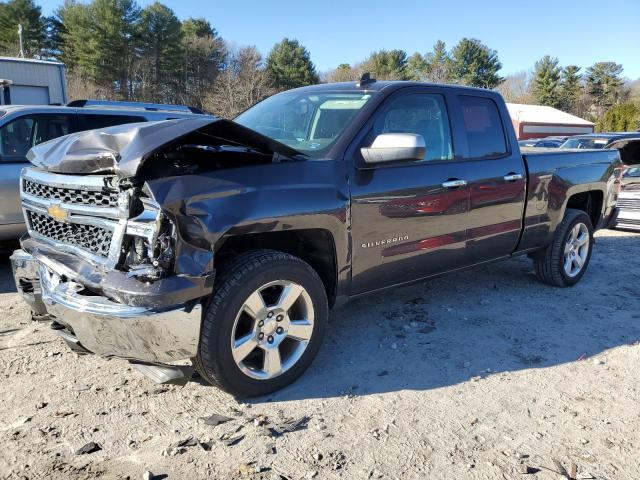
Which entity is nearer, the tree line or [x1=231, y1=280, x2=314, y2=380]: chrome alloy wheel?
[x1=231, y1=280, x2=314, y2=380]: chrome alloy wheel

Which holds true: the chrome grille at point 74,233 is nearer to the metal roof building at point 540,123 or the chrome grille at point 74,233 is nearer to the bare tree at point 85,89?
the bare tree at point 85,89

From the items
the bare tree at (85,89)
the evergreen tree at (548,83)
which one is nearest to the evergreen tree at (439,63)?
the evergreen tree at (548,83)

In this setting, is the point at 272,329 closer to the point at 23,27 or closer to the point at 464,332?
the point at 464,332

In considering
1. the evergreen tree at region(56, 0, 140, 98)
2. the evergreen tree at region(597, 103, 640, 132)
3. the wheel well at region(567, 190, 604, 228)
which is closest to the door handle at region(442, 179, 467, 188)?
the wheel well at region(567, 190, 604, 228)

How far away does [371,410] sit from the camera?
2926 millimetres

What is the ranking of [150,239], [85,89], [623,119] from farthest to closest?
[623,119], [85,89], [150,239]

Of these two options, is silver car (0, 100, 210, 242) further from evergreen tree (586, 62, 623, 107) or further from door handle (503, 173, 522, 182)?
evergreen tree (586, 62, 623, 107)

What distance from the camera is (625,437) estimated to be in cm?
273

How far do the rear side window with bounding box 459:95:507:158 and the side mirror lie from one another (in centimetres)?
110

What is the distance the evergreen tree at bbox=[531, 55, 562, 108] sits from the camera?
6844cm

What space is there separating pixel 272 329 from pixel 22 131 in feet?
14.7

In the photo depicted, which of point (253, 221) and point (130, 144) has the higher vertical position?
point (130, 144)

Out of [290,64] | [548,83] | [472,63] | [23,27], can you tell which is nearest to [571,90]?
[548,83]

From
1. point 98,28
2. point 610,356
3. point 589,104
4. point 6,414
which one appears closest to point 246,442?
point 6,414
